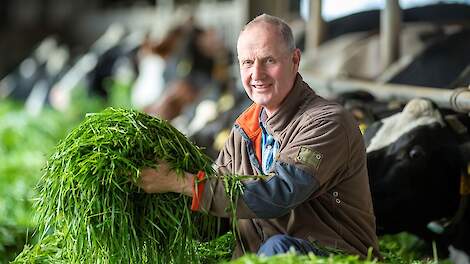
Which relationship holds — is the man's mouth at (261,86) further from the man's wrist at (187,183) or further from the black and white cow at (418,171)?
the black and white cow at (418,171)

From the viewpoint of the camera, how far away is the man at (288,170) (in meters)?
3.23

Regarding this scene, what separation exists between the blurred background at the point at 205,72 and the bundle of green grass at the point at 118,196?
1.20 ft

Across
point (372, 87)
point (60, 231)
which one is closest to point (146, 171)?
point (60, 231)

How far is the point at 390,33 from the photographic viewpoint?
Result: 7031 millimetres

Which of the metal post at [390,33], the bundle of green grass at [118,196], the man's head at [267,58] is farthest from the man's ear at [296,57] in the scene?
the metal post at [390,33]

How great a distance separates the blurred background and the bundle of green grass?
37cm

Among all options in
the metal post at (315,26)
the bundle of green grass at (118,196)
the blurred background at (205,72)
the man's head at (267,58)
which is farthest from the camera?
the metal post at (315,26)

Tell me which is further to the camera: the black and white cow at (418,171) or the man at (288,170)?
the black and white cow at (418,171)

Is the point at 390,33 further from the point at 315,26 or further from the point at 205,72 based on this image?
the point at 205,72

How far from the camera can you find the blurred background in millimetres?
6117

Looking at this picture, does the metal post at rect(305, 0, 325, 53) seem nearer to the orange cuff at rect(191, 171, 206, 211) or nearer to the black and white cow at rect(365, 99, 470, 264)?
the black and white cow at rect(365, 99, 470, 264)

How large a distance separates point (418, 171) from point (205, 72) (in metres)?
6.33

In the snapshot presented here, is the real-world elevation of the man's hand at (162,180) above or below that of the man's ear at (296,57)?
below

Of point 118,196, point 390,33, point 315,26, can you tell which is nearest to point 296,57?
point 118,196
